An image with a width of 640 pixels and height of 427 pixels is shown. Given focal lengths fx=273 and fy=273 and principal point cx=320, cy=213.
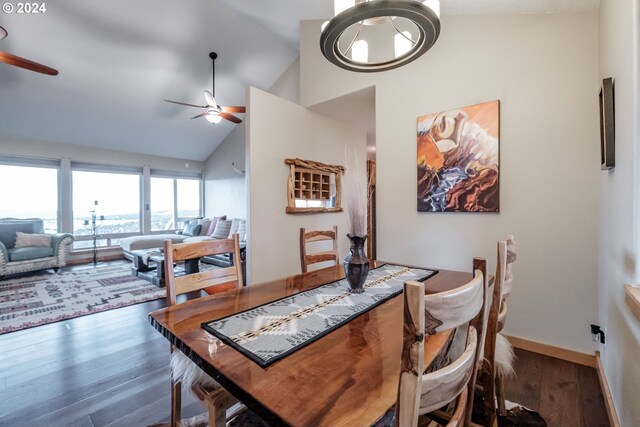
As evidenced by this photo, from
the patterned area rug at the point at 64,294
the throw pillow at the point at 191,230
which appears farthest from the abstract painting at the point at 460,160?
the throw pillow at the point at 191,230

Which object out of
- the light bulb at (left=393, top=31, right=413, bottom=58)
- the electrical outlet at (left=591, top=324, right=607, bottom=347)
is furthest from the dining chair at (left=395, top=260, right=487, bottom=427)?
the electrical outlet at (left=591, top=324, right=607, bottom=347)

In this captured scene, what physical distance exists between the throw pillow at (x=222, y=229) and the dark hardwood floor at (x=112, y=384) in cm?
349

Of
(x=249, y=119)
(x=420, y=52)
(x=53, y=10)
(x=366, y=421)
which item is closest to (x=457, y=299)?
(x=366, y=421)

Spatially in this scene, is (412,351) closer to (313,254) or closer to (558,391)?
(313,254)

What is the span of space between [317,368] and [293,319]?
A: 32cm

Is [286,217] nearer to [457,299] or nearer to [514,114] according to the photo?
[514,114]

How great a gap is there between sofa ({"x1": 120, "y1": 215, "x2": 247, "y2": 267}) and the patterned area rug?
26.6 inches

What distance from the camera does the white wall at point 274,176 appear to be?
2.67 meters

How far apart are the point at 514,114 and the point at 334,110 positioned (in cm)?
196

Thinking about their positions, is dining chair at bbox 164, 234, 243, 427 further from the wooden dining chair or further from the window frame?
the window frame

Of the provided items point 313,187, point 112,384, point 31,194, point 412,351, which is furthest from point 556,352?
point 31,194

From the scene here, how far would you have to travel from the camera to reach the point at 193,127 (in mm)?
6305

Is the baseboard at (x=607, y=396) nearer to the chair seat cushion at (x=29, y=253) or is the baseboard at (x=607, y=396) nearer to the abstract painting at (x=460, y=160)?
the abstract painting at (x=460, y=160)

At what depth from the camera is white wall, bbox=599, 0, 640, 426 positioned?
1.04m
